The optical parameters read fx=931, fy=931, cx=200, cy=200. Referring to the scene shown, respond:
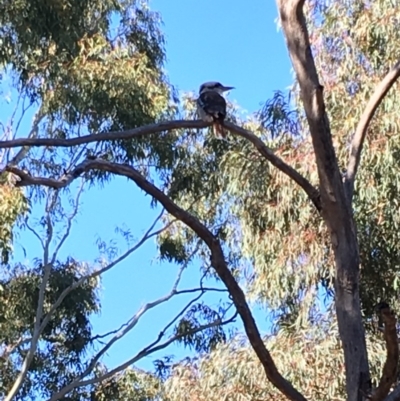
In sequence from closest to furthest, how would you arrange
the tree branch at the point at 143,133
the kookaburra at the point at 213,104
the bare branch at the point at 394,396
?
the bare branch at the point at 394,396 < the tree branch at the point at 143,133 < the kookaburra at the point at 213,104

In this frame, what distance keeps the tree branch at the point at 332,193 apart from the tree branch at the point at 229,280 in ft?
0.77

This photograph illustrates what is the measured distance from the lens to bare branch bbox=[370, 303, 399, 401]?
2.73 metres

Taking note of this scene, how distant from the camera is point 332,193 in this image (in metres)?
3.08

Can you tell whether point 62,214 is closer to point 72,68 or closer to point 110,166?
point 72,68

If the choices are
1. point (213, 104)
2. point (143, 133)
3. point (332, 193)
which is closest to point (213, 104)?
point (213, 104)

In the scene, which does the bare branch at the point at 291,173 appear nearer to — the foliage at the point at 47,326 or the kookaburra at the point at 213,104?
the kookaburra at the point at 213,104

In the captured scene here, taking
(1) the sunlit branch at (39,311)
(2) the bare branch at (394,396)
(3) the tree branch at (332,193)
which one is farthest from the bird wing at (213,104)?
(1) the sunlit branch at (39,311)

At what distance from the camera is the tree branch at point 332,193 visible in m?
3.01

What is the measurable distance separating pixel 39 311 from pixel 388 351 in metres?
5.30

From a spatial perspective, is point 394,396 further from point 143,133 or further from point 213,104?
point 213,104

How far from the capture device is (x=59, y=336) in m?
8.55

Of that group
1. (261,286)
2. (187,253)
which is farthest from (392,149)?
(187,253)

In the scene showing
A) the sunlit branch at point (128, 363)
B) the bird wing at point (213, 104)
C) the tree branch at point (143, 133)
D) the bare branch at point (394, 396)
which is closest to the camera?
the bare branch at point (394, 396)

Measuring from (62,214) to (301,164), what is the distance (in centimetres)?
307
